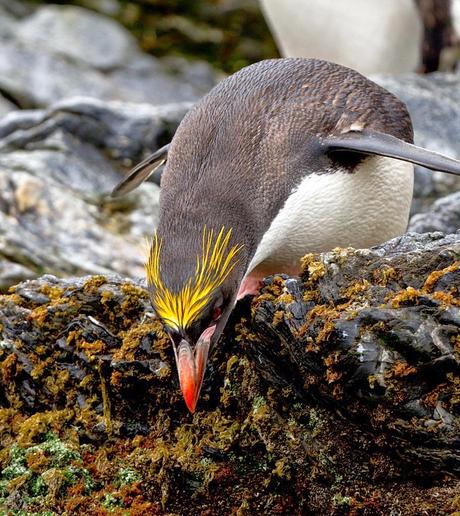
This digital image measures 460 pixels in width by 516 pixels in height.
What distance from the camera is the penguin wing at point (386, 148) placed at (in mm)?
4695

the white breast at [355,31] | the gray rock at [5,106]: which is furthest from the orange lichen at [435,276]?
the white breast at [355,31]

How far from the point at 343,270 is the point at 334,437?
59 cm

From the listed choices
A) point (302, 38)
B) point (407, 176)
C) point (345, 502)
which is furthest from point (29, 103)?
point (345, 502)

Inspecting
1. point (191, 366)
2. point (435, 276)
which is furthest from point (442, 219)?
point (191, 366)

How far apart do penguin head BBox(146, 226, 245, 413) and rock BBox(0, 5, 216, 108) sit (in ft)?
26.9

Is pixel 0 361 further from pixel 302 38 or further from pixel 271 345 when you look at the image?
pixel 302 38

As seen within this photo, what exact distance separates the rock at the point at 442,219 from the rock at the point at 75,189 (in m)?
1.85

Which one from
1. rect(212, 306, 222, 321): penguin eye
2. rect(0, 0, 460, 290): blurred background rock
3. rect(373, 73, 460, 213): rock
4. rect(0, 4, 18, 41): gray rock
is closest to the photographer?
rect(212, 306, 222, 321): penguin eye

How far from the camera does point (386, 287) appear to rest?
12.0 ft

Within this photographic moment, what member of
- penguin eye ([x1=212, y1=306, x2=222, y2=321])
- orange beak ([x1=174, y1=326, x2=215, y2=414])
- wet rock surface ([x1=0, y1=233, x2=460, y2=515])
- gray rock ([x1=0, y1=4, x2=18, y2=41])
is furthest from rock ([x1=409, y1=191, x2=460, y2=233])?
gray rock ([x1=0, y1=4, x2=18, y2=41])

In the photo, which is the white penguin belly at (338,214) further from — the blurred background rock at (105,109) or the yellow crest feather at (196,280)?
the blurred background rock at (105,109)

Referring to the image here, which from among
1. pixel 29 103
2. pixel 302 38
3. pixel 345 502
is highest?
pixel 345 502

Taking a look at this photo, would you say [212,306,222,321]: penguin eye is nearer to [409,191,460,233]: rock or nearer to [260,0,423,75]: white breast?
[409,191,460,233]: rock

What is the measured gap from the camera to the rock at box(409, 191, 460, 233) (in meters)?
6.41
